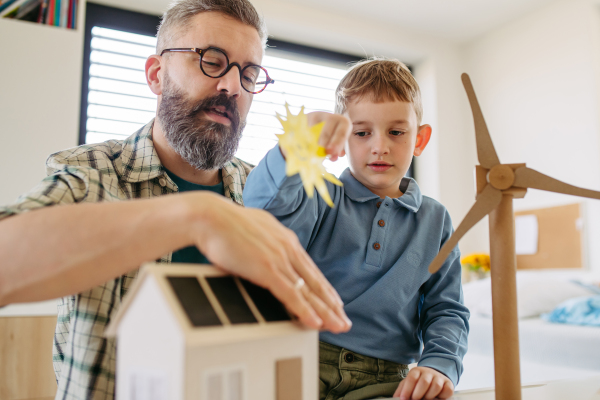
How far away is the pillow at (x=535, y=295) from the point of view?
2.45 meters

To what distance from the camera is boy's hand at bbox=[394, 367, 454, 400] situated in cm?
75

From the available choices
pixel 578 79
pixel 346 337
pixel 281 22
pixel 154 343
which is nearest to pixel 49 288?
pixel 154 343

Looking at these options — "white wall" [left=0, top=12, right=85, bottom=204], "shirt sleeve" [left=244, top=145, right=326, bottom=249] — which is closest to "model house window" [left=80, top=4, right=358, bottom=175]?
"white wall" [left=0, top=12, right=85, bottom=204]

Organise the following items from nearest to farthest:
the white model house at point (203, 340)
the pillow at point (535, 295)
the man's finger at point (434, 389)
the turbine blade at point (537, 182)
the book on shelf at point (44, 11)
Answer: the white model house at point (203, 340)
the turbine blade at point (537, 182)
the man's finger at point (434, 389)
the pillow at point (535, 295)
the book on shelf at point (44, 11)

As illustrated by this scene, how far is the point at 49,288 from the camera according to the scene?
1.85 ft

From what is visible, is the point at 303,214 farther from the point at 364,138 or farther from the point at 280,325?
the point at 280,325

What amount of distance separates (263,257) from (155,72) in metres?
1.04

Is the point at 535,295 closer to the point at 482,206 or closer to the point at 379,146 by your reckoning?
the point at 379,146

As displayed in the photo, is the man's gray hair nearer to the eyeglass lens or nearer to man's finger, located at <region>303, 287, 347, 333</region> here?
the eyeglass lens

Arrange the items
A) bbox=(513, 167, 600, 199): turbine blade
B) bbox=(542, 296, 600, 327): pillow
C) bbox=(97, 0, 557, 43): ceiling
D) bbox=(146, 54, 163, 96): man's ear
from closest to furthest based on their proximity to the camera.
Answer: bbox=(513, 167, 600, 199): turbine blade, bbox=(146, 54, 163, 96): man's ear, bbox=(542, 296, 600, 327): pillow, bbox=(97, 0, 557, 43): ceiling

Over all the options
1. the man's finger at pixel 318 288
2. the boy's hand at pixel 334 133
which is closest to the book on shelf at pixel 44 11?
Result: the boy's hand at pixel 334 133

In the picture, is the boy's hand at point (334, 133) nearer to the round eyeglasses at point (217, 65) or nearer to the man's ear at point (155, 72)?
the round eyeglasses at point (217, 65)

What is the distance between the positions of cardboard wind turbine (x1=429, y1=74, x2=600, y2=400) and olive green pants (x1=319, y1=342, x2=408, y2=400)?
30cm

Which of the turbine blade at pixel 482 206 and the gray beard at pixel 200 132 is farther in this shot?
the gray beard at pixel 200 132
